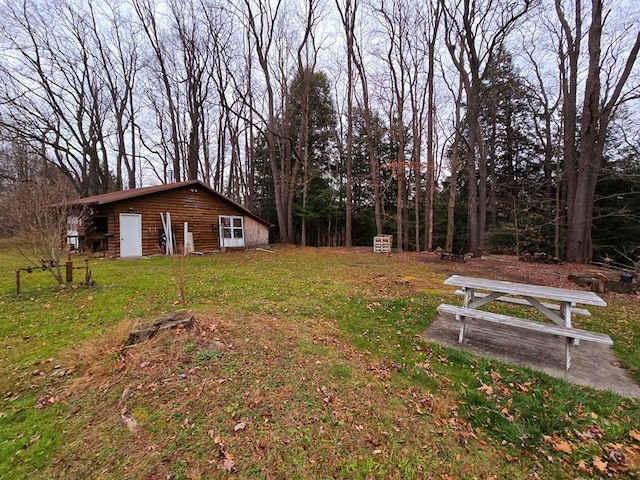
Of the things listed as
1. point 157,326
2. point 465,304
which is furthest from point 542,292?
point 157,326

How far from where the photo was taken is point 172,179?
19.8m

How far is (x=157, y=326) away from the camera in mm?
3422

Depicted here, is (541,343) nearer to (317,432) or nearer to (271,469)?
(317,432)

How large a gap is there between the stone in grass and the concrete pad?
3299 millimetres

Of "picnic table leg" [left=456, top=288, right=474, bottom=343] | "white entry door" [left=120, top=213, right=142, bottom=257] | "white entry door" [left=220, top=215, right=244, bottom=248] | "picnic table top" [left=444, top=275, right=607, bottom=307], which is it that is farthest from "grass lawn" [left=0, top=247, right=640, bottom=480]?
"white entry door" [left=220, top=215, right=244, bottom=248]

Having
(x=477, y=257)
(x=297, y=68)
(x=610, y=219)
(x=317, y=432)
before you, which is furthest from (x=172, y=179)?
(x=610, y=219)

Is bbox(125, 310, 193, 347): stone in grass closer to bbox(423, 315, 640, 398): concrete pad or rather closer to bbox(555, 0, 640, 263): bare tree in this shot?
bbox(423, 315, 640, 398): concrete pad

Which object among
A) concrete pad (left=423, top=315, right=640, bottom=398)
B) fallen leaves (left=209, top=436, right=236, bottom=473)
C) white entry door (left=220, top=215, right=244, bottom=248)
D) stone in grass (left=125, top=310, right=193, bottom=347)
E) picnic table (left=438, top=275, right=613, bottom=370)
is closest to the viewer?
fallen leaves (left=209, top=436, right=236, bottom=473)

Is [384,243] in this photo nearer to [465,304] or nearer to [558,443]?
[465,304]

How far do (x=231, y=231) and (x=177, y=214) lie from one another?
3.11 metres

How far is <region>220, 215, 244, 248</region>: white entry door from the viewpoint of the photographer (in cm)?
1533

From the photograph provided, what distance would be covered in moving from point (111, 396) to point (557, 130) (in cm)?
2056

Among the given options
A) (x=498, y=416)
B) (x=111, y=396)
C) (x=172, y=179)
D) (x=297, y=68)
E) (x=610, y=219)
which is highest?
(x=297, y=68)

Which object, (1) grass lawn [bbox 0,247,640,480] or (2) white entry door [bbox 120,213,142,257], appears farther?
(2) white entry door [bbox 120,213,142,257]
